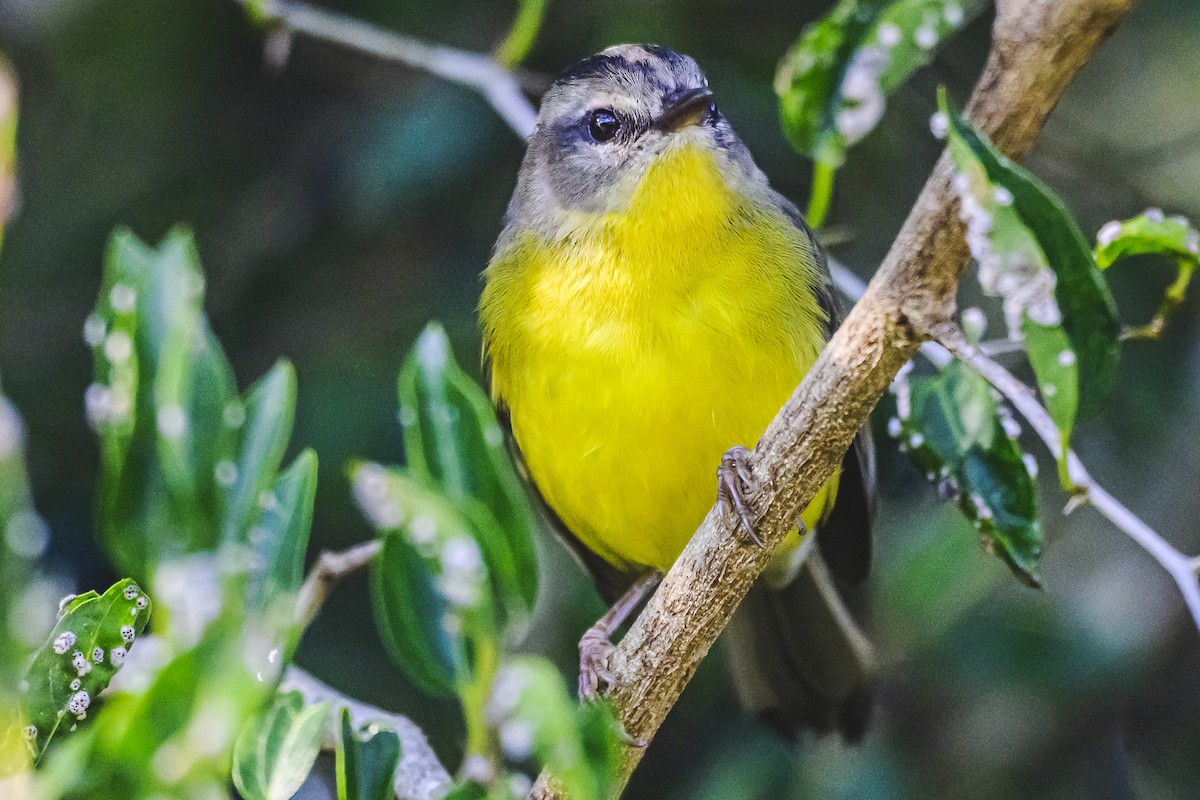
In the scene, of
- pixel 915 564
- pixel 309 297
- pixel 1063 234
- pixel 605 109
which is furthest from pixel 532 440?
pixel 1063 234

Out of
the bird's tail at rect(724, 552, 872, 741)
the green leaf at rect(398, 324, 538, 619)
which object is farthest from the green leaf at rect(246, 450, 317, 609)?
the bird's tail at rect(724, 552, 872, 741)

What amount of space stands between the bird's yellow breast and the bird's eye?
18 cm

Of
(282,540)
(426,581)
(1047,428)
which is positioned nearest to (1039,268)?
(1047,428)

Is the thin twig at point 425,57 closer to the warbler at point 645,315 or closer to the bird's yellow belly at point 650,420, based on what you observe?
the warbler at point 645,315

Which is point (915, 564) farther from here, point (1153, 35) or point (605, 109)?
point (1153, 35)

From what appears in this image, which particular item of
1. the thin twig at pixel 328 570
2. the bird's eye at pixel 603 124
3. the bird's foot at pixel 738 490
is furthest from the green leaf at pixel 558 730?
the bird's eye at pixel 603 124

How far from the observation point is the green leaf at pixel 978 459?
1884mm

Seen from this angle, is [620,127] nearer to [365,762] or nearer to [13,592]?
[365,762]

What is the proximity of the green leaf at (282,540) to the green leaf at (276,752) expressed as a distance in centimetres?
15

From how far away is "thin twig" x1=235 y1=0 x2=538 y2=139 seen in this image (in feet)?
9.27

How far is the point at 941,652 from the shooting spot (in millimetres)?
3074

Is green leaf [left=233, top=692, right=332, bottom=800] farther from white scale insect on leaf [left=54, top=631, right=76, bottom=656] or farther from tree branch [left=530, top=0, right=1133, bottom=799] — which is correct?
tree branch [left=530, top=0, right=1133, bottom=799]

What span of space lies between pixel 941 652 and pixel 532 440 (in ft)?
3.86

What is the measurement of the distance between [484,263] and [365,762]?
2002 millimetres
